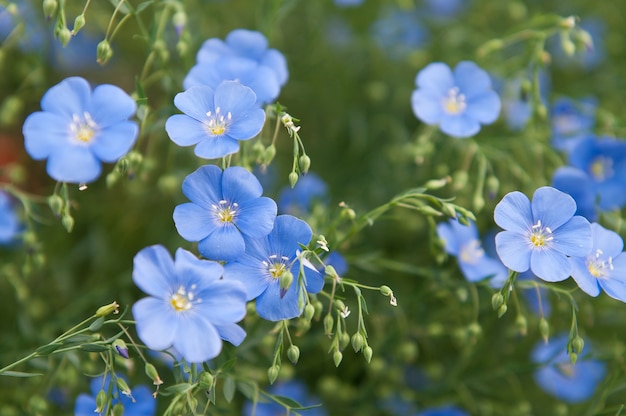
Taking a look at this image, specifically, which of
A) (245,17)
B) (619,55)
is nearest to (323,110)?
(245,17)

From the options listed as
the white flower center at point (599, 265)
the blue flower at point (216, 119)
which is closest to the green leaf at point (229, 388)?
the blue flower at point (216, 119)

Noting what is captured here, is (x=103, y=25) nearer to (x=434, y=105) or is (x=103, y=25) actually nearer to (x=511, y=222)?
(x=434, y=105)

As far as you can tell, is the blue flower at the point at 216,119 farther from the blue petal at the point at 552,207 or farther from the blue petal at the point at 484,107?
the blue petal at the point at 484,107

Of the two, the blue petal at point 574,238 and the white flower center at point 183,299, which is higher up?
the white flower center at point 183,299

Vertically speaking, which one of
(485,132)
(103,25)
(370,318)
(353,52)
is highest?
(103,25)

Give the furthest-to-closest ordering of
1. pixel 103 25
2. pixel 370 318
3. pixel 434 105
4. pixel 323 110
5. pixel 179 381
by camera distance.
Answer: pixel 323 110
pixel 103 25
pixel 370 318
pixel 434 105
pixel 179 381

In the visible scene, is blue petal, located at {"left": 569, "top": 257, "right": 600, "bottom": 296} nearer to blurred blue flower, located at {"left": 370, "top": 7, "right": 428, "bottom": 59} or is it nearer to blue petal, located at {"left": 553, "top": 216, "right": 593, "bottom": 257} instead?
blue petal, located at {"left": 553, "top": 216, "right": 593, "bottom": 257}
